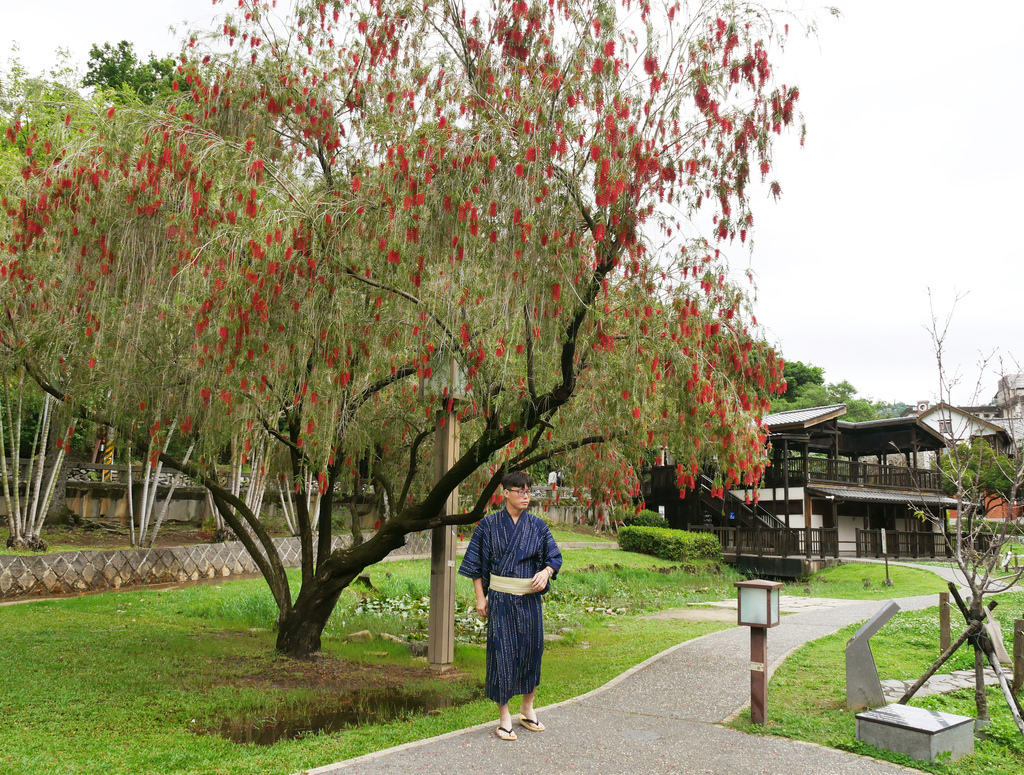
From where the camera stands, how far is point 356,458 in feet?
25.4

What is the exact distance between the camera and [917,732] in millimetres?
4156

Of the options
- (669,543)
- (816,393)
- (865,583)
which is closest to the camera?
(865,583)

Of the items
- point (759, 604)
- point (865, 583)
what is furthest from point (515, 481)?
point (865, 583)

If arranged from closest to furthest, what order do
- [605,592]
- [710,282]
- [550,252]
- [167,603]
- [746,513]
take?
[550,252], [710,282], [167,603], [605,592], [746,513]

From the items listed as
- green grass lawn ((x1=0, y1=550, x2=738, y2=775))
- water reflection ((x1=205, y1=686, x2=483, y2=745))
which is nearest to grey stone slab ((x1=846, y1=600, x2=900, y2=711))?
green grass lawn ((x1=0, y1=550, x2=738, y2=775))

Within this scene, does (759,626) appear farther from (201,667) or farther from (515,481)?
(201,667)

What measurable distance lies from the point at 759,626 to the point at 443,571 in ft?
10.5

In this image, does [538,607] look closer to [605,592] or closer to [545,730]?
[545,730]

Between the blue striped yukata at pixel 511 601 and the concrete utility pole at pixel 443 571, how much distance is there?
2254 millimetres

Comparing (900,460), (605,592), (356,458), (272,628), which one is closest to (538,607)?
(356,458)

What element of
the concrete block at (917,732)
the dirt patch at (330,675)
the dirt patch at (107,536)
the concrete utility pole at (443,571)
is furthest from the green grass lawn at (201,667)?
the dirt patch at (107,536)

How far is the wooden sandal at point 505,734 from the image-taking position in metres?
4.39

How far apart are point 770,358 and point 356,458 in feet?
13.7

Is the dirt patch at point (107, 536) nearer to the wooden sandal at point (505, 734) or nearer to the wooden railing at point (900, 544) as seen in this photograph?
the wooden sandal at point (505, 734)
